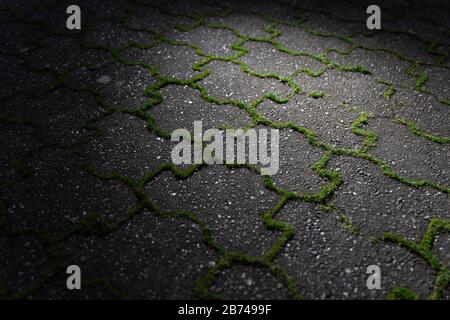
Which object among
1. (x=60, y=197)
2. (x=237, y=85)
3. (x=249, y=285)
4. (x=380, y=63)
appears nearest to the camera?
(x=249, y=285)

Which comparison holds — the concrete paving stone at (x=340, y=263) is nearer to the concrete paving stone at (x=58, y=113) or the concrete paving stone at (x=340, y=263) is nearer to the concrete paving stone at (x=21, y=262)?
the concrete paving stone at (x=21, y=262)

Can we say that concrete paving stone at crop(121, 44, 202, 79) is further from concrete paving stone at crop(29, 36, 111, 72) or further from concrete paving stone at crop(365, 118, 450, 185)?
concrete paving stone at crop(365, 118, 450, 185)

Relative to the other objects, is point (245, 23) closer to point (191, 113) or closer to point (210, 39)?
point (210, 39)

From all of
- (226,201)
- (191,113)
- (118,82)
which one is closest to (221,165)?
(226,201)

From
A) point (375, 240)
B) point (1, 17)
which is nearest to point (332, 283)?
point (375, 240)

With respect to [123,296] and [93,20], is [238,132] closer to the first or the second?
[123,296]

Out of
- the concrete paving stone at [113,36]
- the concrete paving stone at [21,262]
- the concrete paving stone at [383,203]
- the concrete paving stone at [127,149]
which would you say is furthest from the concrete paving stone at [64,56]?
the concrete paving stone at [383,203]

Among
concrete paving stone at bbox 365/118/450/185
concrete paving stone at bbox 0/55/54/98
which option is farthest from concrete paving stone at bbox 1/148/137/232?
concrete paving stone at bbox 365/118/450/185

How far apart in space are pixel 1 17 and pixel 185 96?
1928 mm

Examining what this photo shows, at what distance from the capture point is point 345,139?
2.31 meters

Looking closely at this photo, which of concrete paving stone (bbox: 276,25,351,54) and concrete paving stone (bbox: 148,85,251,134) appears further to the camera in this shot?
concrete paving stone (bbox: 276,25,351,54)

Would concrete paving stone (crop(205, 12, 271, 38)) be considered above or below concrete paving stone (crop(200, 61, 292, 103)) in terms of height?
above

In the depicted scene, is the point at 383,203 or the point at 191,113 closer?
the point at 383,203

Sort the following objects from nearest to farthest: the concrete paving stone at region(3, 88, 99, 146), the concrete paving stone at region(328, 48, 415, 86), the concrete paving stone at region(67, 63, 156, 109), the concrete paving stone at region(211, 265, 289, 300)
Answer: the concrete paving stone at region(211, 265, 289, 300) < the concrete paving stone at region(3, 88, 99, 146) < the concrete paving stone at region(67, 63, 156, 109) < the concrete paving stone at region(328, 48, 415, 86)
